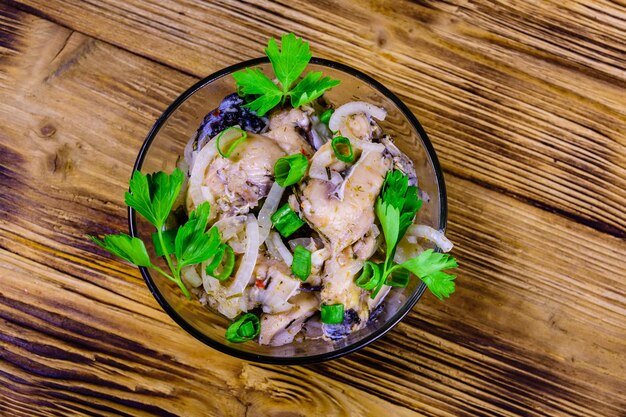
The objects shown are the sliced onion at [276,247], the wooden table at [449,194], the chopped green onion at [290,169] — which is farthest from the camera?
the wooden table at [449,194]

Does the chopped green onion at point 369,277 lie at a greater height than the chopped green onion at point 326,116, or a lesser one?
lesser

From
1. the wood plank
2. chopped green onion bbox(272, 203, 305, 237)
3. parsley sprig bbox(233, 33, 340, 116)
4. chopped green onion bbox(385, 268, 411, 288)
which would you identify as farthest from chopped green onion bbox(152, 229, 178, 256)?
the wood plank

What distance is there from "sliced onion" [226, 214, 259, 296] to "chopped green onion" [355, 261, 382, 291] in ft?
1.04

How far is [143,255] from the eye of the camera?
189 centimetres

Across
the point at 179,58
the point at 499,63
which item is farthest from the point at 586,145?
the point at 179,58

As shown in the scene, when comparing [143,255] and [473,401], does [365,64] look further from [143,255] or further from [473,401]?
[473,401]

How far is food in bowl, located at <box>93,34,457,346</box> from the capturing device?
180 cm

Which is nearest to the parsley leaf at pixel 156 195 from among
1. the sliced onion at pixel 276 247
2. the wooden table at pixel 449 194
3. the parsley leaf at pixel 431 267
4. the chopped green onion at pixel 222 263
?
the chopped green onion at pixel 222 263

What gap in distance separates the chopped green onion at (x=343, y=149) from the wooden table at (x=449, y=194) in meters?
0.75

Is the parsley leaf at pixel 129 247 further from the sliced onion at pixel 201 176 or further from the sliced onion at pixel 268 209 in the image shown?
the sliced onion at pixel 268 209

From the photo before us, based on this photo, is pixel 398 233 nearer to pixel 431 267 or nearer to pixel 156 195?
pixel 431 267

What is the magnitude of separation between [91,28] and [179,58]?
1.26ft

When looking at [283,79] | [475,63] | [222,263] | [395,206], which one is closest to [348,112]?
[283,79]

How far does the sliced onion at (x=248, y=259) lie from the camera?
181cm
